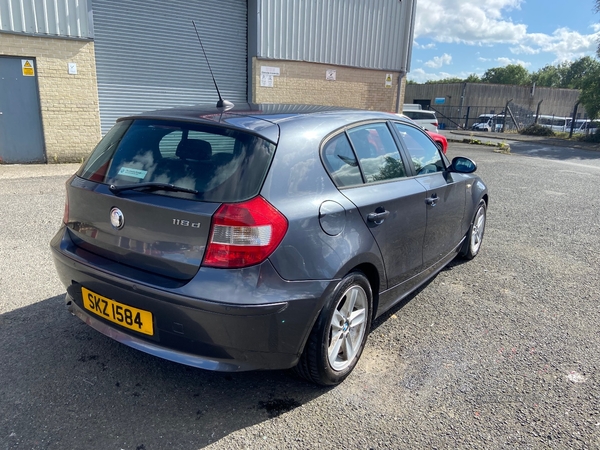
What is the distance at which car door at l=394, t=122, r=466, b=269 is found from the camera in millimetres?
3719

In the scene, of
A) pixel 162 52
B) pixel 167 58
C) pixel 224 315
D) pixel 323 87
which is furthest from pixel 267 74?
pixel 224 315

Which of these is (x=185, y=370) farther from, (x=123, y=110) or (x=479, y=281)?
(x=123, y=110)

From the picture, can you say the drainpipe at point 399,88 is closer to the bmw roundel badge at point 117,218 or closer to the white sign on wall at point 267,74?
the white sign on wall at point 267,74

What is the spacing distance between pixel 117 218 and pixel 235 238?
0.76 m

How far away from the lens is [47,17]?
10.3 meters

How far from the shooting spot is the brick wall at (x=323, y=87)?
46.8ft

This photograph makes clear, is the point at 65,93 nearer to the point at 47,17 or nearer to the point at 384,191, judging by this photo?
the point at 47,17

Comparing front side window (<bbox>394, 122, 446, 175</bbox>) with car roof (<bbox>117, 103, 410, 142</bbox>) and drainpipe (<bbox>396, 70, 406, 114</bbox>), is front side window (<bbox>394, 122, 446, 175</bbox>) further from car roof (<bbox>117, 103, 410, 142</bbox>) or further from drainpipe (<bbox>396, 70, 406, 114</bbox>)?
drainpipe (<bbox>396, 70, 406, 114</bbox>)

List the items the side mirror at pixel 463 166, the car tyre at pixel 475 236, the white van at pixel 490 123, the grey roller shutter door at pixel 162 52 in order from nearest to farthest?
1. the side mirror at pixel 463 166
2. the car tyre at pixel 475 236
3. the grey roller shutter door at pixel 162 52
4. the white van at pixel 490 123

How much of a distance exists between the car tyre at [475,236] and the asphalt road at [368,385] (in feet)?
1.30

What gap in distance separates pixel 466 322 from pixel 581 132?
27952mm

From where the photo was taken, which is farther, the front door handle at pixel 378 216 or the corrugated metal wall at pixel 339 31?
the corrugated metal wall at pixel 339 31

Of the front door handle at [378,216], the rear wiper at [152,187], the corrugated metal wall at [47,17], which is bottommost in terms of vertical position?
the front door handle at [378,216]

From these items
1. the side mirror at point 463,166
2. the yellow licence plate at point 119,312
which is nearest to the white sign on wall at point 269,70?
the side mirror at point 463,166
